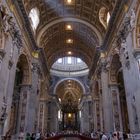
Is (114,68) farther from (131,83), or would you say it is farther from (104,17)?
(131,83)

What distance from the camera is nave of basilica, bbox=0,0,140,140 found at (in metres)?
10.0

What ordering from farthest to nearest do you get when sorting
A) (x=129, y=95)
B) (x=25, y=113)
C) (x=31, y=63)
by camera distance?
(x=31, y=63) → (x=25, y=113) → (x=129, y=95)

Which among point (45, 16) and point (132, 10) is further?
point (45, 16)

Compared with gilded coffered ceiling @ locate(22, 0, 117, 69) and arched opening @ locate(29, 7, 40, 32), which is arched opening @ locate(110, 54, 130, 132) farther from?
arched opening @ locate(29, 7, 40, 32)

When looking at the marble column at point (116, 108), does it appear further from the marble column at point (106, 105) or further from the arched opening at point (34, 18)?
the arched opening at point (34, 18)

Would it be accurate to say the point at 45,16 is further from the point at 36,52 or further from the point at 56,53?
the point at 56,53

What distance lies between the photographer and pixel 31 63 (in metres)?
16.2

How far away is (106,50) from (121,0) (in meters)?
6.12

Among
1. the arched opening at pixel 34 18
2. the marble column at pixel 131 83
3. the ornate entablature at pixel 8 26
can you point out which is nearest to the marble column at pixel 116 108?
the marble column at pixel 131 83

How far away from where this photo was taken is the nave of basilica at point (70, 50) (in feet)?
32.8

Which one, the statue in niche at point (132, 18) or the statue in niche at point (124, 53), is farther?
the statue in niche at point (124, 53)

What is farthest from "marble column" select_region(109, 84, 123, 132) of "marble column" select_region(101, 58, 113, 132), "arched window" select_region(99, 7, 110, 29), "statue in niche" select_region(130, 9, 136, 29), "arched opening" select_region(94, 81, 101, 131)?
"statue in niche" select_region(130, 9, 136, 29)

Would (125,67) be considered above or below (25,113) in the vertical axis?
above

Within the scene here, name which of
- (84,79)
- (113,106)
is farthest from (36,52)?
(84,79)
